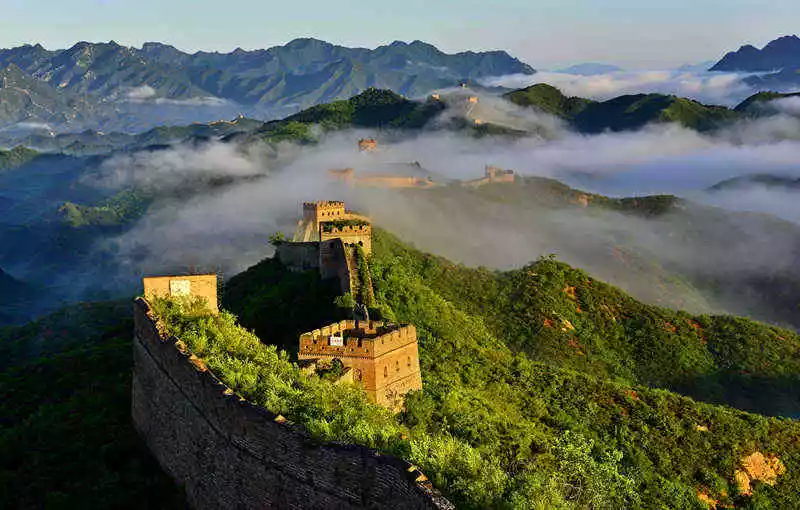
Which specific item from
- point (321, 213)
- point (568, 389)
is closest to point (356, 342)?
point (568, 389)

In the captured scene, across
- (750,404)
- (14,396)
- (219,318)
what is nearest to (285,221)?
(750,404)

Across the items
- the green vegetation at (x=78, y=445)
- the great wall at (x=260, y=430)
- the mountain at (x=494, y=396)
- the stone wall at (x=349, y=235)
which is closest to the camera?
the great wall at (x=260, y=430)

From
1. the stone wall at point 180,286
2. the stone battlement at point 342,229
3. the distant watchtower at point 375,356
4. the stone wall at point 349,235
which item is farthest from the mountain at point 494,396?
the stone battlement at point 342,229

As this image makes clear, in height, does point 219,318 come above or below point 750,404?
above

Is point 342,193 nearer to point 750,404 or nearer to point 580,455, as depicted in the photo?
point 750,404

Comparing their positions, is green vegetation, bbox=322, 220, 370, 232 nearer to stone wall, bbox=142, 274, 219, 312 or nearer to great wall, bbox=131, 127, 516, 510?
great wall, bbox=131, 127, 516, 510

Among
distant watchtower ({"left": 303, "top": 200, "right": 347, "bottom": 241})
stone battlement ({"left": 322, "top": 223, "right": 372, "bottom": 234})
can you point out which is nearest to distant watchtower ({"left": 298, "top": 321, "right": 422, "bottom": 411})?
stone battlement ({"left": 322, "top": 223, "right": 372, "bottom": 234})

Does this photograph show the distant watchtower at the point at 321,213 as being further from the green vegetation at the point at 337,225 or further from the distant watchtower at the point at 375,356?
the distant watchtower at the point at 375,356
